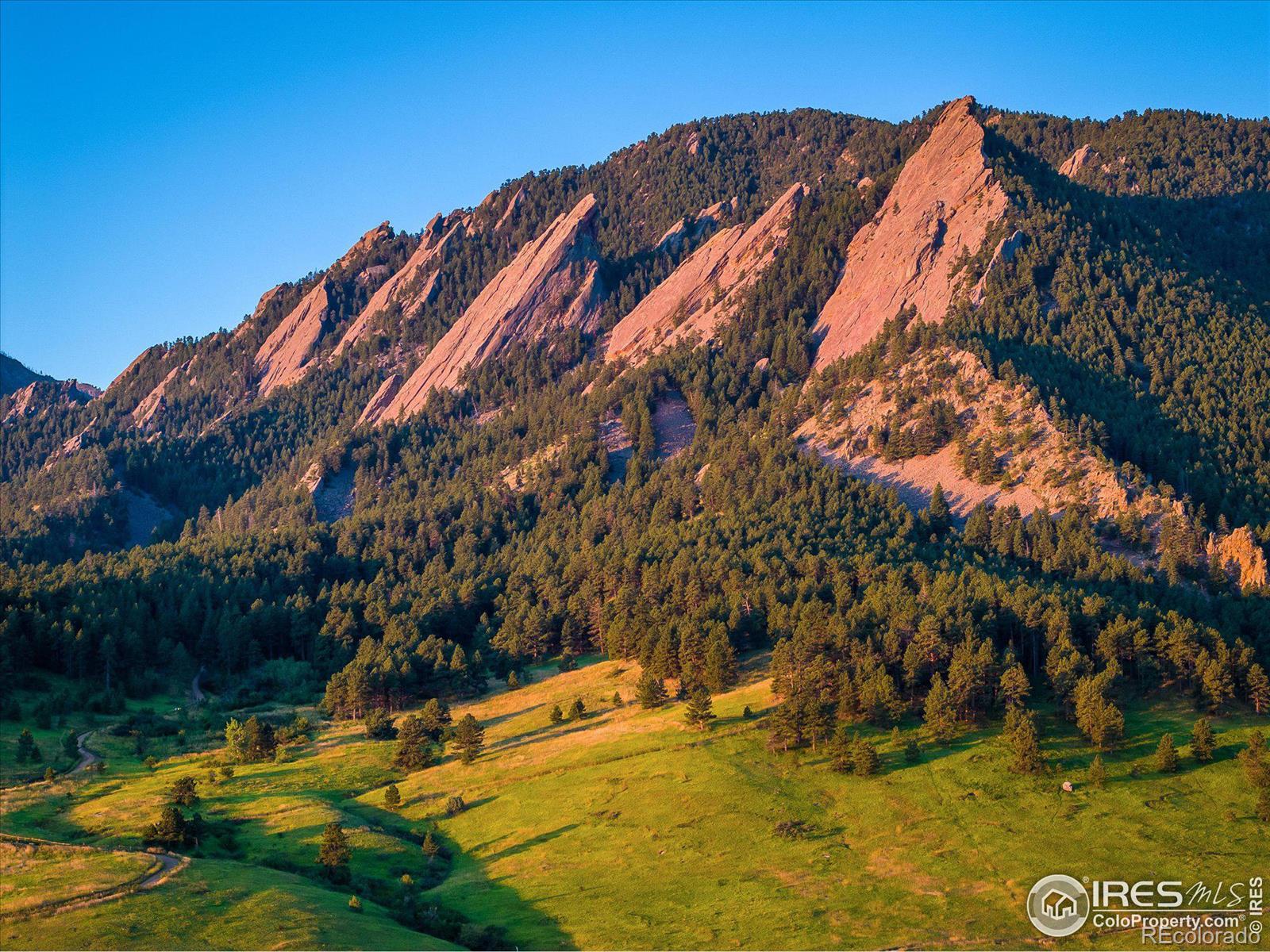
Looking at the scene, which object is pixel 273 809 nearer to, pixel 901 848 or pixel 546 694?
pixel 546 694

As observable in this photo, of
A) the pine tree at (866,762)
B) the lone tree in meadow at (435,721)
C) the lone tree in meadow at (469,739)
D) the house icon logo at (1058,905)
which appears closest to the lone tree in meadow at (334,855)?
the lone tree in meadow at (469,739)

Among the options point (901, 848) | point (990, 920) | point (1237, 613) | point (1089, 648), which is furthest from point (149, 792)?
point (1237, 613)

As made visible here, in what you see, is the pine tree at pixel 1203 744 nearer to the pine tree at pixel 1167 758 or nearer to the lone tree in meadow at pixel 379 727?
the pine tree at pixel 1167 758

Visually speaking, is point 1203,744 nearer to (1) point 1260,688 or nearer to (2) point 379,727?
(1) point 1260,688

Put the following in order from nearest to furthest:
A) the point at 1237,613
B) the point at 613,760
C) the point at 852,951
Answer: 1. the point at 852,951
2. the point at 613,760
3. the point at 1237,613

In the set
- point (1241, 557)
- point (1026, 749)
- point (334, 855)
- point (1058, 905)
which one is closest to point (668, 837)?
point (334, 855)

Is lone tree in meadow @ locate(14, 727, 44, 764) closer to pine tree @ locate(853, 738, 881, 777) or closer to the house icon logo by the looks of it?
pine tree @ locate(853, 738, 881, 777)

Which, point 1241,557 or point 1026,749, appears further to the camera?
point 1241,557

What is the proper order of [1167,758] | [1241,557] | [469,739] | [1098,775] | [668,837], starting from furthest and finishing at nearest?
[1241,557], [469,739], [1167,758], [1098,775], [668,837]
